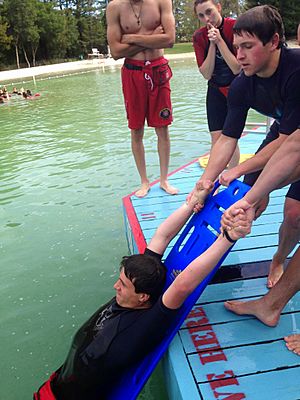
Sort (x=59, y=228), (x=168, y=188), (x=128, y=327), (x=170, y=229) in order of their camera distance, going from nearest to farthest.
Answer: (x=128, y=327) → (x=170, y=229) → (x=168, y=188) → (x=59, y=228)

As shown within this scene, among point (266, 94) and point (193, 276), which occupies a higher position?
point (266, 94)

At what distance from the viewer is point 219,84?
3594 millimetres

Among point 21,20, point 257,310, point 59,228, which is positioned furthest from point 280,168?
point 21,20

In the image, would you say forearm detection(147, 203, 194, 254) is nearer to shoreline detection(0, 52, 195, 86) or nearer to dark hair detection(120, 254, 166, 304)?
dark hair detection(120, 254, 166, 304)

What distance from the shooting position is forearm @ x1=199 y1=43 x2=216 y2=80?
3.43 metres

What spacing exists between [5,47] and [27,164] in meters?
40.6

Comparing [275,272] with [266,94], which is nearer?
[266,94]

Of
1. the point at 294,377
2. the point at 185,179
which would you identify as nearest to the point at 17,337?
the point at 294,377

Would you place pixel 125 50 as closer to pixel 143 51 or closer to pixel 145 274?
pixel 143 51

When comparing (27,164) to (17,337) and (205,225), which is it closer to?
(17,337)

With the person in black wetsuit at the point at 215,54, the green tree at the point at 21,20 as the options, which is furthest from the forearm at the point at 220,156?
the green tree at the point at 21,20

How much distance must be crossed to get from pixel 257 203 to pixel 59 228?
2839mm

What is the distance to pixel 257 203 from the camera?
196 centimetres

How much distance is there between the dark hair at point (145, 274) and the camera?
6.72 ft
